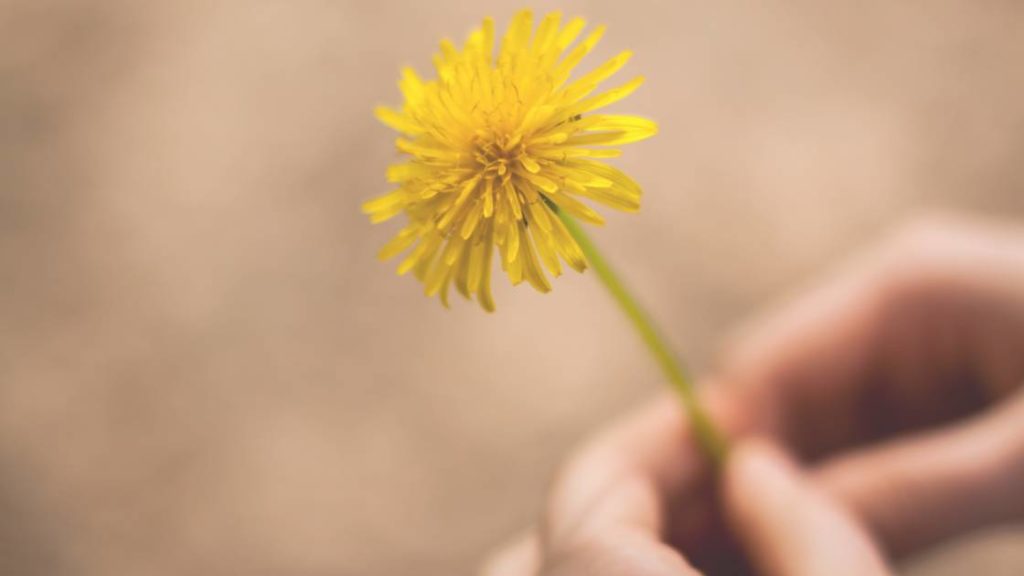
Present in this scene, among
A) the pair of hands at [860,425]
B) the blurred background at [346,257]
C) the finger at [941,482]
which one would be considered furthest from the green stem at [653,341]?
the blurred background at [346,257]

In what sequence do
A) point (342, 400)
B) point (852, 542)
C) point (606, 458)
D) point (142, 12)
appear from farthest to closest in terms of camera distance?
point (142, 12) → point (342, 400) → point (606, 458) → point (852, 542)

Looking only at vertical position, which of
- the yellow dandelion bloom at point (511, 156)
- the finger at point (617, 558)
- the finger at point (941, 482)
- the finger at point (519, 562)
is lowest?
the finger at point (941, 482)

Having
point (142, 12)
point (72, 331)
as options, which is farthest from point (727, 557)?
point (142, 12)

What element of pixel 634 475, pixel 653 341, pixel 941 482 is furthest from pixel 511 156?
pixel 941 482

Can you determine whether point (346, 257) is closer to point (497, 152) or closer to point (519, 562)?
point (519, 562)

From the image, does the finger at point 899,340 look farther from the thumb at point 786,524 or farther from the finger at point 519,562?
the finger at point 519,562

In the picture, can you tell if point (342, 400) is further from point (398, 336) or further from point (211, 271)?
point (211, 271)
